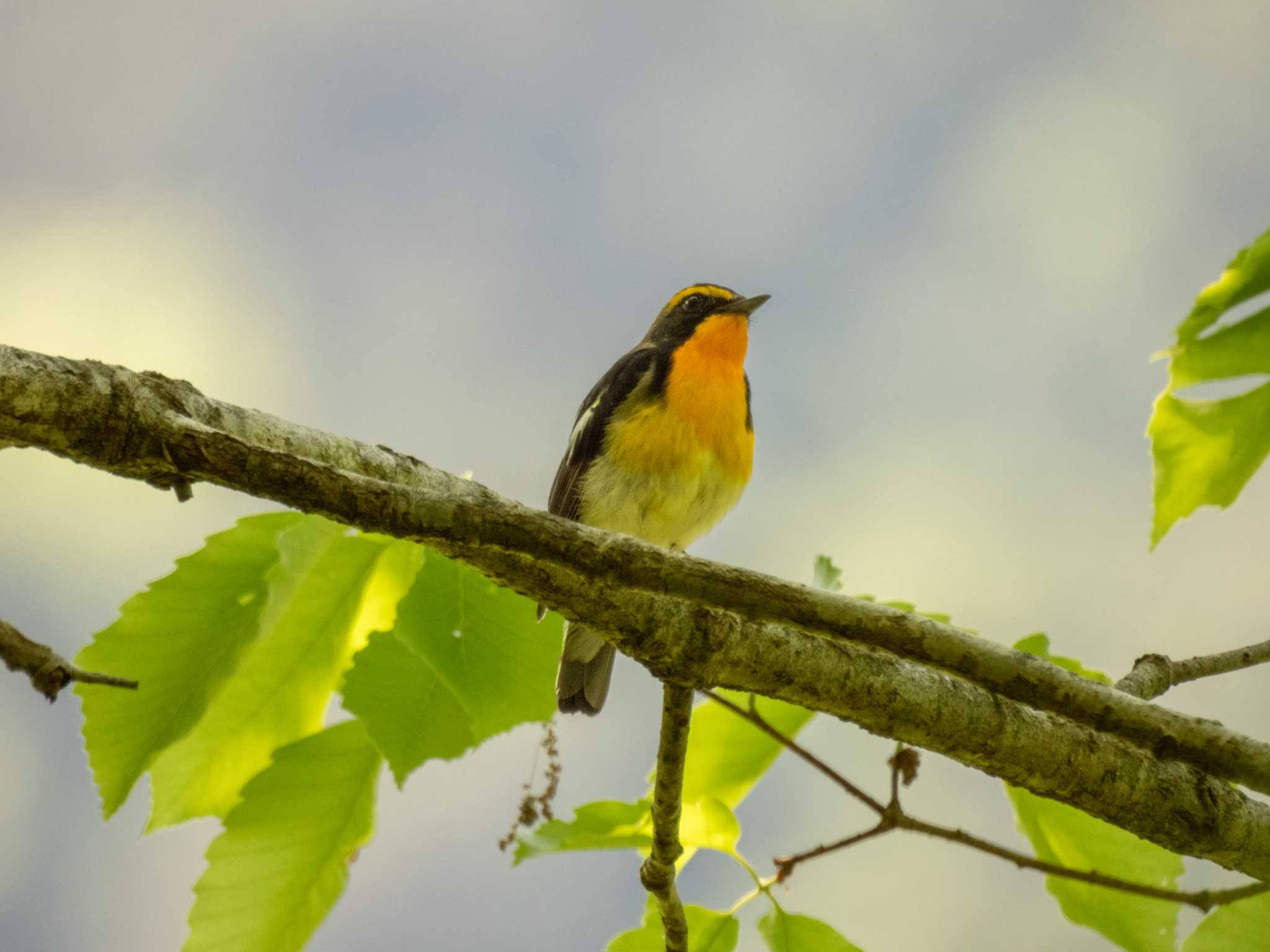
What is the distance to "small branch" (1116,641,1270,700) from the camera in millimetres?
2480

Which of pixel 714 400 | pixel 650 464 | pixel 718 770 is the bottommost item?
pixel 718 770

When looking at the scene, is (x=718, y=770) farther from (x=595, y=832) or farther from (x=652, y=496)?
(x=652, y=496)

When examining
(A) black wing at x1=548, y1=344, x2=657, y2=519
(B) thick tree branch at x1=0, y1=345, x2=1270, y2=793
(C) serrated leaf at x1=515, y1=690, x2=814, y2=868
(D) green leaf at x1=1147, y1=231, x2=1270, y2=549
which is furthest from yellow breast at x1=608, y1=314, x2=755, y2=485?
(D) green leaf at x1=1147, y1=231, x2=1270, y2=549

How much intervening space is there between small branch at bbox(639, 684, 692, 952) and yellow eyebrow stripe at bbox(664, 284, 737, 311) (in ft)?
15.2

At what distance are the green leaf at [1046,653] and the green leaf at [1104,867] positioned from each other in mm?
26

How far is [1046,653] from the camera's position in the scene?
2506 mm

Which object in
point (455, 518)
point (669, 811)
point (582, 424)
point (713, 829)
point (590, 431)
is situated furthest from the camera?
point (582, 424)

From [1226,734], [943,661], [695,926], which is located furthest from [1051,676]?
[695,926]

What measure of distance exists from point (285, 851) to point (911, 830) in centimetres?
132

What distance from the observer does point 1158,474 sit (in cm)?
208

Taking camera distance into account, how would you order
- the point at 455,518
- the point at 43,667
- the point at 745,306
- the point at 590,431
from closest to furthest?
the point at 43,667
the point at 455,518
the point at 590,431
the point at 745,306

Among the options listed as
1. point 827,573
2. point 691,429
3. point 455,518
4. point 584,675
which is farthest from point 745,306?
point 455,518

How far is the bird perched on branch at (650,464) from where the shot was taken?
4977 mm

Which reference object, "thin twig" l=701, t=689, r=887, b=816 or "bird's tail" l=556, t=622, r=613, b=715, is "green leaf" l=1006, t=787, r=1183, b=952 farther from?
"bird's tail" l=556, t=622, r=613, b=715
